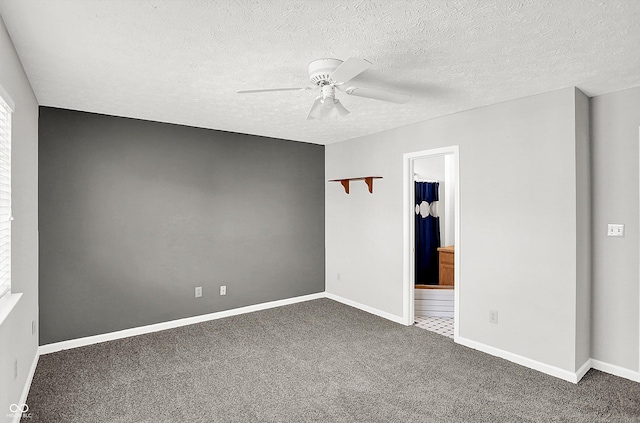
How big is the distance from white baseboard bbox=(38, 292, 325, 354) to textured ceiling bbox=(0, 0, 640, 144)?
7.42ft

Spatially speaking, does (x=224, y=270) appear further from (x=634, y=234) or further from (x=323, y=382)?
(x=634, y=234)

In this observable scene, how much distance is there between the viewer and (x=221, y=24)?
1.90 meters

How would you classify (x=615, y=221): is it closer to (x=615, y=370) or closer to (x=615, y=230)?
(x=615, y=230)

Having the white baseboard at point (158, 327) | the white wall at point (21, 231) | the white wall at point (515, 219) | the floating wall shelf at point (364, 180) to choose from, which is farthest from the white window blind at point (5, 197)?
the white wall at point (515, 219)

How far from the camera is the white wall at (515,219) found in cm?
290

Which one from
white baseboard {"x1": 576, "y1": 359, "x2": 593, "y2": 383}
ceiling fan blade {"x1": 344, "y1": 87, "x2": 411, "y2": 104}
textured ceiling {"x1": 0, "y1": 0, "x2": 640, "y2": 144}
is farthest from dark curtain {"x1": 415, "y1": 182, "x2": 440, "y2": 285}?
ceiling fan blade {"x1": 344, "y1": 87, "x2": 411, "y2": 104}

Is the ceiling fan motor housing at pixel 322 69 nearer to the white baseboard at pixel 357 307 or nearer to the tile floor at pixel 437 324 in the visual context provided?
the white baseboard at pixel 357 307

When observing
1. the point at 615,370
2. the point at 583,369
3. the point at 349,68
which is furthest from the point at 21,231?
the point at 615,370

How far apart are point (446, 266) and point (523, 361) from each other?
6.77ft

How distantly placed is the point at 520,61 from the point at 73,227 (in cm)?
405

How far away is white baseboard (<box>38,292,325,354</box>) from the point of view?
3.44 metres

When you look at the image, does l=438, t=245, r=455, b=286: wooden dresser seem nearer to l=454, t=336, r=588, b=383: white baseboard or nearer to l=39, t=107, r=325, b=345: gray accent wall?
l=454, t=336, r=588, b=383: white baseboard

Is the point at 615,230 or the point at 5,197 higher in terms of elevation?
the point at 5,197

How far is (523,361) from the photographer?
10.3 feet
